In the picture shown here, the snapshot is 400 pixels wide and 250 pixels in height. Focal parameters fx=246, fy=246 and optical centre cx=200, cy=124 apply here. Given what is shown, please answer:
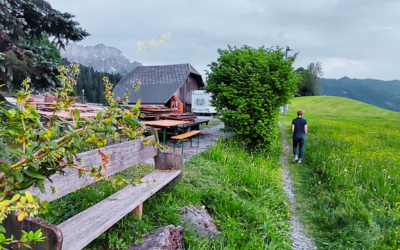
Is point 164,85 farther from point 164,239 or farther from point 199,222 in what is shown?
point 164,239

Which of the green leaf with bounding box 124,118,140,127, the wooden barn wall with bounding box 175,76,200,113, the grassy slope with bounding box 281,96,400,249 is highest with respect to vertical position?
the wooden barn wall with bounding box 175,76,200,113

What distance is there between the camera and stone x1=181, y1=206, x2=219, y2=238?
3092mm

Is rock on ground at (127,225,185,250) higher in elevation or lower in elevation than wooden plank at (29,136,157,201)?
lower

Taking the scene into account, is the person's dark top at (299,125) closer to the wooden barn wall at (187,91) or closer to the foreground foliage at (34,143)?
the foreground foliage at (34,143)

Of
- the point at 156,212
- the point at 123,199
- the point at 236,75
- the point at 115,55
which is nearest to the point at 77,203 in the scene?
the point at 123,199

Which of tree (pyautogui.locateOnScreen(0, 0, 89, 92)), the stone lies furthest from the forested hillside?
the stone

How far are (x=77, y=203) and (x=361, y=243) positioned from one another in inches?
150

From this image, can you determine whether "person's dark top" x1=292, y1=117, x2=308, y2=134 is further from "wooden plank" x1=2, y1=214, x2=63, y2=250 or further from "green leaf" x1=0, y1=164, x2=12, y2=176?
"green leaf" x1=0, y1=164, x2=12, y2=176

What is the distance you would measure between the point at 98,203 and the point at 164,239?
0.79m

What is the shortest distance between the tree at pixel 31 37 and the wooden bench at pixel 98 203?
108 inches

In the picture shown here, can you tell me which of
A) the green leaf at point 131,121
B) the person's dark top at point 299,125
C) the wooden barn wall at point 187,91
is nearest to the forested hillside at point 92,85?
the wooden barn wall at point 187,91

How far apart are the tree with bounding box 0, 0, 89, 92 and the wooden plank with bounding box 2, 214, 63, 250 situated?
3.61 m

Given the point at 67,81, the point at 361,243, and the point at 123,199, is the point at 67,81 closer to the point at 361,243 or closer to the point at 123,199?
the point at 123,199

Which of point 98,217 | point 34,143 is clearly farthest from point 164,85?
point 34,143
